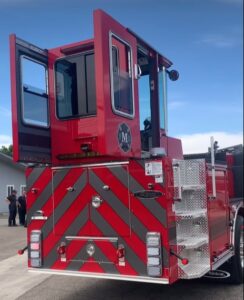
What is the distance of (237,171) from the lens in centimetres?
742

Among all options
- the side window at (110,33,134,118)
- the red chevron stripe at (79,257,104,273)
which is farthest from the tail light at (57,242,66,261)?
the side window at (110,33,134,118)

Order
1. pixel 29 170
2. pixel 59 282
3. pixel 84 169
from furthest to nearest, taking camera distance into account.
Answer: pixel 59 282, pixel 29 170, pixel 84 169

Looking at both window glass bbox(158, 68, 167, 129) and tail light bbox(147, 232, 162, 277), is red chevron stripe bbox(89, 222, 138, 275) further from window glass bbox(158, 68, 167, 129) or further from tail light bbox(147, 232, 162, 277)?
window glass bbox(158, 68, 167, 129)

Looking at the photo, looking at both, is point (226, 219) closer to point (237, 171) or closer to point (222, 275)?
point (222, 275)

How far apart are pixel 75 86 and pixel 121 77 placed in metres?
0.89

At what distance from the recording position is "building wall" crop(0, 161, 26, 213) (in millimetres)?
30766

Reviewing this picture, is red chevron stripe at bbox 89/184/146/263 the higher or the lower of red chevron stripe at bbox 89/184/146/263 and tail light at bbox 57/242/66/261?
the higher

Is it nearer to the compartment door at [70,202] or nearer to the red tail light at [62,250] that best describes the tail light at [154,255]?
the compartment door at [70,202]

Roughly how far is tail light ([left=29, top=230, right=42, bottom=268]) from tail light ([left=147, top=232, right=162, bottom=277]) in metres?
1.51

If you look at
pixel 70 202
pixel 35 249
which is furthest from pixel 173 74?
pixel 35 249

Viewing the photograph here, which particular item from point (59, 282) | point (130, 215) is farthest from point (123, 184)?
point (59, 282)

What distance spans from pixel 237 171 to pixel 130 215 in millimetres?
2989

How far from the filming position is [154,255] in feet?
15.9

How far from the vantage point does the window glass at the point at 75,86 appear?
217 inches
